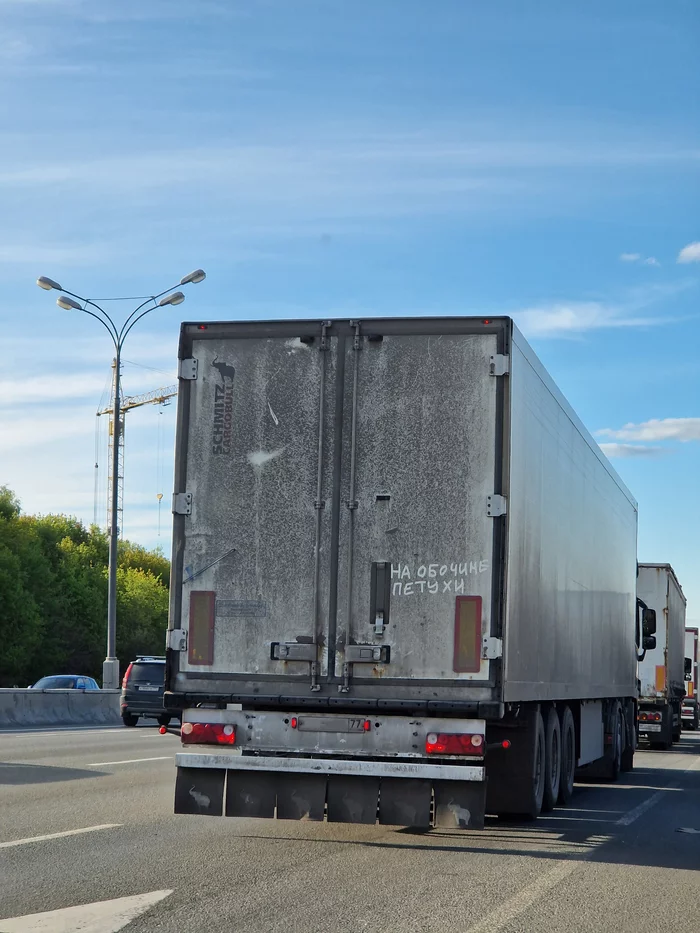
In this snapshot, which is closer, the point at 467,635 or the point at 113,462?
the point at 467,635

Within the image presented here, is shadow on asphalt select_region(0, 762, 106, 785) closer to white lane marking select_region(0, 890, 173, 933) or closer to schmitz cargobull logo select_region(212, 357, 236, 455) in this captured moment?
schmitz cargobull logo select_region(212, 357, 236, 455)

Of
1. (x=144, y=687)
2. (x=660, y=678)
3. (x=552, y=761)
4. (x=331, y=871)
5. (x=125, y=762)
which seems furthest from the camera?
(x=660, y=678)

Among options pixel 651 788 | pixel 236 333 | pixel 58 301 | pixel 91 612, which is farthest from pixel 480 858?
pixel 91 612

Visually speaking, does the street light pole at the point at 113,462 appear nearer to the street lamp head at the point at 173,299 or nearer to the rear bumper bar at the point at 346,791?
the street lamp head at the point at 173,299

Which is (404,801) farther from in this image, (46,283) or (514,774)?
(46,283)

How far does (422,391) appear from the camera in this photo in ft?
33.7

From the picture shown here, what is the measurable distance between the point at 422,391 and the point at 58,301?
26377 millimetres

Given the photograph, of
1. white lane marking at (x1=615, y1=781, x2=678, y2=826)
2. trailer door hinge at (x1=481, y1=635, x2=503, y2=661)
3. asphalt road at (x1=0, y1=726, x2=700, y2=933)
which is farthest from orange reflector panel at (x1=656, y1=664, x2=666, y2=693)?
trailer door hinge at (x1=481, y1=635, x2=503, y2=661)

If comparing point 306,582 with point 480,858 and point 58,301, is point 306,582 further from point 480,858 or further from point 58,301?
point 58,301

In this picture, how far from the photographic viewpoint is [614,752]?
18.5 meters

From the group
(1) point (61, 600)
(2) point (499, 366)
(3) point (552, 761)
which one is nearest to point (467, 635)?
(2) point (499, 366)

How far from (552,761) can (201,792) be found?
13.7 ft

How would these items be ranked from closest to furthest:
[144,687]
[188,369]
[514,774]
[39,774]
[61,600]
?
[188,369], [514,774], [39,774], [144,687], [61,600]

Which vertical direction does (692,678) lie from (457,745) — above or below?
below
